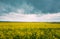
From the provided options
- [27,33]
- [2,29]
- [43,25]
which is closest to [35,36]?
[27,33]

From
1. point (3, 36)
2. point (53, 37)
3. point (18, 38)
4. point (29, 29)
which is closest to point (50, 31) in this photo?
point (53, 37)

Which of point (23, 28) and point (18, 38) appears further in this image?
point (23, 28)

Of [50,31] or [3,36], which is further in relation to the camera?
[50,31]

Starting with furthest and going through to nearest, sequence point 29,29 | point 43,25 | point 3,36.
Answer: point 43,25, point 29,29, point 3,36

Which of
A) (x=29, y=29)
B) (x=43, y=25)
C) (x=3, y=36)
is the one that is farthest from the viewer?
(x=43, y=25)

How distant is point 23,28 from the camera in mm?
4465

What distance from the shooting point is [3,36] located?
4.07 m

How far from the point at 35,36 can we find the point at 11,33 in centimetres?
58

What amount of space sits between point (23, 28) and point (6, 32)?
0.45 meters

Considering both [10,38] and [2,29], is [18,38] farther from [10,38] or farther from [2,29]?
[2,29]

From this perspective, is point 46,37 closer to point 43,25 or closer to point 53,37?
point 53,37

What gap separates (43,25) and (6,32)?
4.69 feet

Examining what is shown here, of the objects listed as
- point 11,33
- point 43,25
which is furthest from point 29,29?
point 43,25

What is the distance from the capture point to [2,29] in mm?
4391
